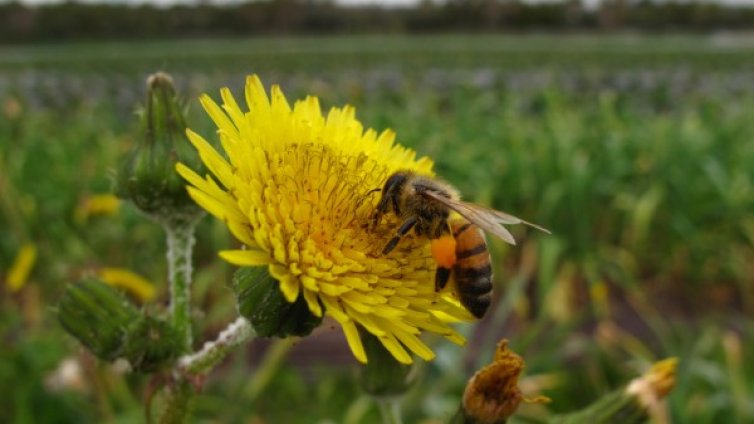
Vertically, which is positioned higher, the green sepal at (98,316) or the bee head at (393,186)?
the bee head at (393,186)

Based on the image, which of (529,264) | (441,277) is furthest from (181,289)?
(529,264)

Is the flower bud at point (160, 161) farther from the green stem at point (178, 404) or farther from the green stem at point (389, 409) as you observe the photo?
the green stem at point (389, 409)

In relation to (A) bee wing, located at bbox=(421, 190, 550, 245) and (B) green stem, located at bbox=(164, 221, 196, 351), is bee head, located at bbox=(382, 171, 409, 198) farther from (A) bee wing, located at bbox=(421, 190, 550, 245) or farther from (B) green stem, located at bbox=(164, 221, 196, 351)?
(B) green stem, located at bbox=(164, 221, 196, 351)

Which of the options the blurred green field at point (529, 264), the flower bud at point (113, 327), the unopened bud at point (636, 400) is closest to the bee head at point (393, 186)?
the flower bud at point (113, 327)

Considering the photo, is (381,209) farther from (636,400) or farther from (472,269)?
(636,400)

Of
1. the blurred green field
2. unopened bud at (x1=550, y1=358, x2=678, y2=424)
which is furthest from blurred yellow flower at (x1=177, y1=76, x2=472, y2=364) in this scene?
the blurred green field

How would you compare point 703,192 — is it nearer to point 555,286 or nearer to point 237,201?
point 555,286

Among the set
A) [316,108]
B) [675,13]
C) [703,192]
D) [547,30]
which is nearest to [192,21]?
[547,30]
